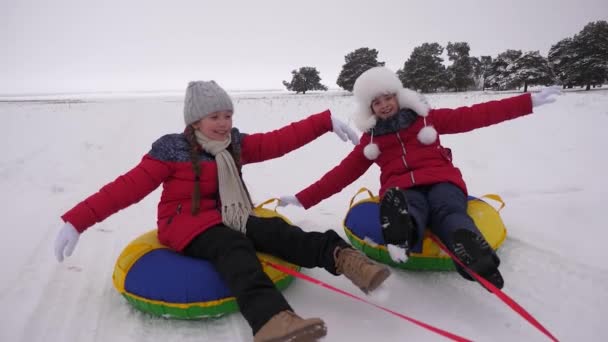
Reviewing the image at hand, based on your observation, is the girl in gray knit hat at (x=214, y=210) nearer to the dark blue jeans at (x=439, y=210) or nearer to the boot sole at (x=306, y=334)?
the boot sole at (x=306, y=334)

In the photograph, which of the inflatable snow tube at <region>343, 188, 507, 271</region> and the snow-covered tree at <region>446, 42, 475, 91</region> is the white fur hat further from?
the snow-covered tree at <region>446, 42, 475, 91</region>

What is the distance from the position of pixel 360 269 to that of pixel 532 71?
22.8 m

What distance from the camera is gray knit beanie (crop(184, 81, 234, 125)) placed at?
2.43 m

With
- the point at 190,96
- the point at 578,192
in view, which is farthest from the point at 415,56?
the point at 190,96

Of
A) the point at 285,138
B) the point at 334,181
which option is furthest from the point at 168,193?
the point at 334,181

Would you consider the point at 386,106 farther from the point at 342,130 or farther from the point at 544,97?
the point at 544,97

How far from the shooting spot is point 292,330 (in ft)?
4.90

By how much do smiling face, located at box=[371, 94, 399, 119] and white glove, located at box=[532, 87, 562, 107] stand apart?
3.11 feet

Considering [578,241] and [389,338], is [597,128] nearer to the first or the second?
[578,241]

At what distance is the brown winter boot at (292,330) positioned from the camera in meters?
1.49

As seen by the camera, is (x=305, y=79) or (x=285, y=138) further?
(x=305, y=79)

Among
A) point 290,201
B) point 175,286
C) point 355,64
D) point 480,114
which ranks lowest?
point 175,286

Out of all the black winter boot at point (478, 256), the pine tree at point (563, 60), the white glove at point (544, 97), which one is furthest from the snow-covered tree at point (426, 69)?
the black winter boot at point (478, 256)

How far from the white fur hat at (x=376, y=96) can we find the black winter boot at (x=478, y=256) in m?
0.96
